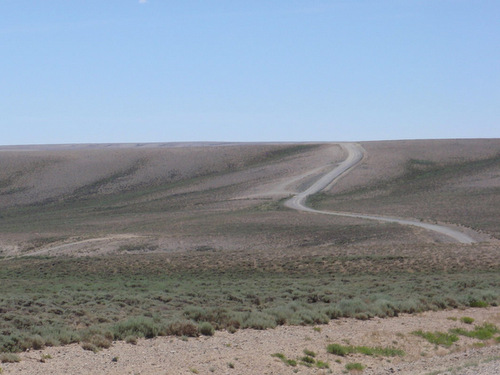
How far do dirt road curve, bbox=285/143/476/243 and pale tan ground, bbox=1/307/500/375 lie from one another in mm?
27914

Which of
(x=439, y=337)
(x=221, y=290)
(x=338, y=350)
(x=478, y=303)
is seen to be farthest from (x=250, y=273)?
(x=338, y=350)

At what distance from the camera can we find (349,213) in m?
60.3

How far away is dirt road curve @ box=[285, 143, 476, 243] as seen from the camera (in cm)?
4633

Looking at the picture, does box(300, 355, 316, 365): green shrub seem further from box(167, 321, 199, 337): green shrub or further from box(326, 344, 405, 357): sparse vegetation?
box(167, 321, 199, 337): green shrub

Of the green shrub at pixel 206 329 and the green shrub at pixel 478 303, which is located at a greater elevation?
the green shrub at pixel 206 329

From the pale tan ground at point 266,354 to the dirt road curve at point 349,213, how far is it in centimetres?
Result: 2791

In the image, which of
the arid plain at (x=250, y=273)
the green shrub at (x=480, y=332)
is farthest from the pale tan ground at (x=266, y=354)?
the green shrub at (x=480, y=332)

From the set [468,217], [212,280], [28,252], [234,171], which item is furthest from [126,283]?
[234,171]

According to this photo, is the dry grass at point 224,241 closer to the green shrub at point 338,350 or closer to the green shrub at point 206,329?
the green shrub at point 206,329

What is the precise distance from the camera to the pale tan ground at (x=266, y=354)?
1201 cm

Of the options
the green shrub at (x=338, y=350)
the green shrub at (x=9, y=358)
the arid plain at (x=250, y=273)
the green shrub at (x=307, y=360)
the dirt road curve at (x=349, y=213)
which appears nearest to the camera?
the green shrub at (x=9, y=358)

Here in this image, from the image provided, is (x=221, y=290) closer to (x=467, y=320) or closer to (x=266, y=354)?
(x=467, y=320)

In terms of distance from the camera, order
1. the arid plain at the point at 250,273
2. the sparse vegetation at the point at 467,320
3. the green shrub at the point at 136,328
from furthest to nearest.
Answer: the sparse vegetation at the point at 467,320 < the green shrub at the point at 136,328 < the arid plain at the point at 250,273

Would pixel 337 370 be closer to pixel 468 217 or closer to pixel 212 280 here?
pixel 212 280
